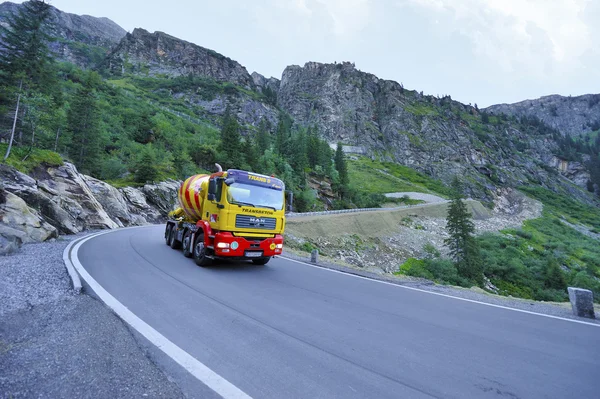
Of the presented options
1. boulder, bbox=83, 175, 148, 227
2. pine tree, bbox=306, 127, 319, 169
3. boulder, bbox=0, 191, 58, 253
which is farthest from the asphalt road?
pine tree, bbox=306, 127, 319, 169

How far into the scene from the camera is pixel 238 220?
8.63 metres

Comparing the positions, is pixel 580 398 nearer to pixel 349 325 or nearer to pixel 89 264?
pixel 349 325

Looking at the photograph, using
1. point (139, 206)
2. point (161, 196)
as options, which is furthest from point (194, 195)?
point (161, 196)

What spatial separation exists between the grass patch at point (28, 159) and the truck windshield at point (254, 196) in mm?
14068

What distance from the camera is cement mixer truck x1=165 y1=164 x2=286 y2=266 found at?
8.52m

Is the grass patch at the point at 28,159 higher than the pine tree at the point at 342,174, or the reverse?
the pine tree at the point at 342,174

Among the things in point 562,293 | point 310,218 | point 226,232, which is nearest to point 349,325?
point 226,232

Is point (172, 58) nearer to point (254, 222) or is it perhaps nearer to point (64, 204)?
point (64, 204)

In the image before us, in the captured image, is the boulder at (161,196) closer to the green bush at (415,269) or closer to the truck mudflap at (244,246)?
the truck mudflap at (244,246)

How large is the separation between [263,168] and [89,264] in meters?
42.9

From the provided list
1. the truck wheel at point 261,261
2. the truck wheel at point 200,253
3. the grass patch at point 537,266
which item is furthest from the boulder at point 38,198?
the grass patch at point 537,266

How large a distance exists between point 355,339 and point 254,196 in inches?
235

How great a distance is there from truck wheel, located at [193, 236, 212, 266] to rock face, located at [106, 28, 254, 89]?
151 meters

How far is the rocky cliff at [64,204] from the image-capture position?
10.6 metres
